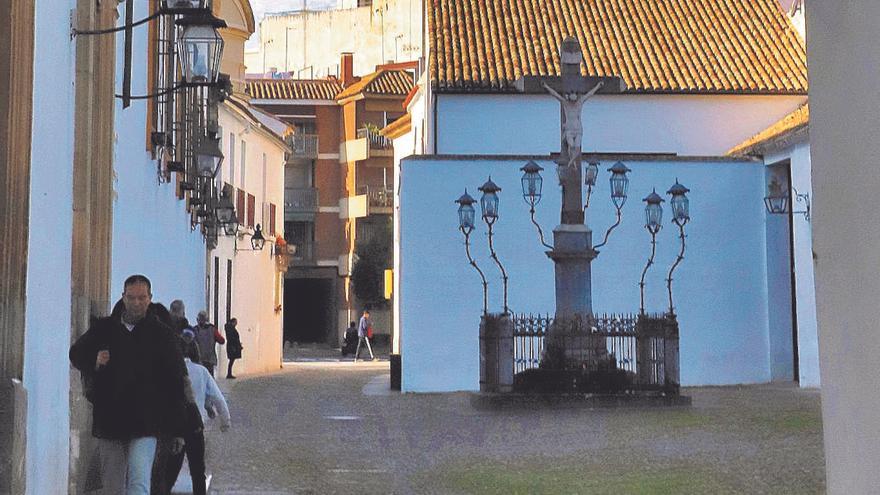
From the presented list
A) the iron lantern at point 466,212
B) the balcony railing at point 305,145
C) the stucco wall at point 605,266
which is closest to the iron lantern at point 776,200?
the stucco wall at point 605,266

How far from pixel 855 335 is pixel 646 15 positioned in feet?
93.2

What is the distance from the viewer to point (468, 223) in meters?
22.0

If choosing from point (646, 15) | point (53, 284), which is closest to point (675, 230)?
point (646, 15)

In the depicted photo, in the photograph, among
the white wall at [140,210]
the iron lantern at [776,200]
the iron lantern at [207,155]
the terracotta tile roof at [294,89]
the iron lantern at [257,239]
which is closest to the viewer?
the white wall at [140,210]

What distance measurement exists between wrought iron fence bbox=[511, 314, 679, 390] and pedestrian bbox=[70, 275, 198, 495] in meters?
12.1

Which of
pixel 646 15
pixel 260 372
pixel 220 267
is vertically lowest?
pixel 260 372

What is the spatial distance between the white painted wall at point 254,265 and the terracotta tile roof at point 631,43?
5.75 meters

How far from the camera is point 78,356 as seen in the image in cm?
741

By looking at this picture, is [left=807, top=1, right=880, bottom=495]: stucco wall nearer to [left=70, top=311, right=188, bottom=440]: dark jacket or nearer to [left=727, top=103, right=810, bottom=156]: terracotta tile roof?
[left=70, top=311, right=188, bottom=440]: dark jacket

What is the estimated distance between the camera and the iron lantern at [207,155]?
1861cm

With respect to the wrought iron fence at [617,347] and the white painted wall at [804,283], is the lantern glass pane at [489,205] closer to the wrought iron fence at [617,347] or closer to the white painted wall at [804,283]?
the wrought iron fence at [617,347]

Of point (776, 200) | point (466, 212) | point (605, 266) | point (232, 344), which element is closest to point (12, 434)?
point (466, 212)

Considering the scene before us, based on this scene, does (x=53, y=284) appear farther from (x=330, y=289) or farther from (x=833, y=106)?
(x=330, y=289)

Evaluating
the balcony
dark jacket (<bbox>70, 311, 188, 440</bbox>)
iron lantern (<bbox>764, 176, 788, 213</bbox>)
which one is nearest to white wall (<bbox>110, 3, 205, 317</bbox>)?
dark jacket (<bbox>70, 311, 188, 440</bbox>)
